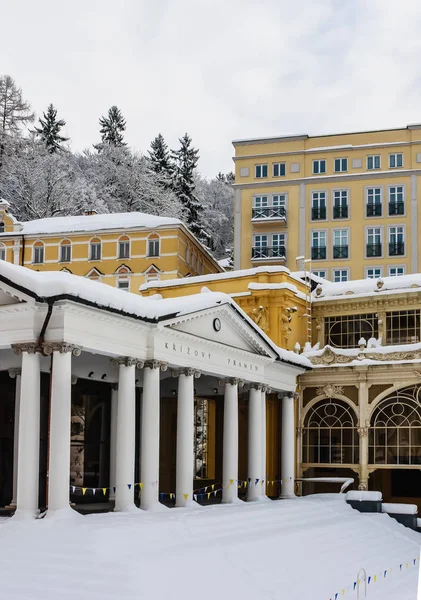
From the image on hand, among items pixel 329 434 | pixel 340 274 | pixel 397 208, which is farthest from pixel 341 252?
pixel 329 434

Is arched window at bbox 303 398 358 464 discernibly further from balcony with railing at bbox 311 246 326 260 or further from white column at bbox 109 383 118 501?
balcony with railing at bbox 311 246 326 260

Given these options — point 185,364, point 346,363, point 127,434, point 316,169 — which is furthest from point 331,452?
point 316,169

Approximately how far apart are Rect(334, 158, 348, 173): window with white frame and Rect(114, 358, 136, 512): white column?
40325 mm

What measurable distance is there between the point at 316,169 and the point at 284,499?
109 feet

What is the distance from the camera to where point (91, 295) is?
78.3 feet

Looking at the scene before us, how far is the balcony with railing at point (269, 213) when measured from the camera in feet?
210

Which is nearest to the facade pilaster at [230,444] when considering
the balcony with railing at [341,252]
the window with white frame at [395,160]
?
the balcony with railing at [341,252]

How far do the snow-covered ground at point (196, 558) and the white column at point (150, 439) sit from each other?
2.71 ft

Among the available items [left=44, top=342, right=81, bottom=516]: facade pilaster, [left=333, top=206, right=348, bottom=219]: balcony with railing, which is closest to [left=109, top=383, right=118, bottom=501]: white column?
[left=44, top=342, right=81, bottom=516]: facade pilaster

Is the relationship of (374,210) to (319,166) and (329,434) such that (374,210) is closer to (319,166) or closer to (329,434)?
(319,166)

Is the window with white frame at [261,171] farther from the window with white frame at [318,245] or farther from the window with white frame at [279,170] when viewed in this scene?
the window with white frame at [318,245]

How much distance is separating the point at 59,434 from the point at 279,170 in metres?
44.2

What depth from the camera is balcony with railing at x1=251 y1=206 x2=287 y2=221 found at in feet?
210

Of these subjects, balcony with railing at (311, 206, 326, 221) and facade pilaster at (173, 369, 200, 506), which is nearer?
facade pilaster at (173, 369, 200, 506)
